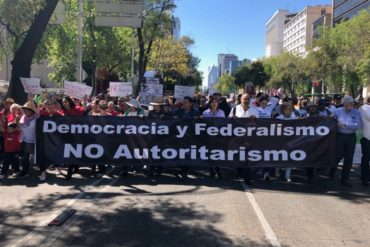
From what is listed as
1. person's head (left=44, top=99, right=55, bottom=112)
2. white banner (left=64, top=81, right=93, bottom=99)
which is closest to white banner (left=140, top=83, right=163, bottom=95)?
white banner (left=64, top=81, right=93, bottom=99)

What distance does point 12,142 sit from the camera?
9.76 m

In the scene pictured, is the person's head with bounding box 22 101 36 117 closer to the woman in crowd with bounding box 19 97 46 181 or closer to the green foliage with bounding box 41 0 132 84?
the woman in crowd with bounding box 19 97 46 181

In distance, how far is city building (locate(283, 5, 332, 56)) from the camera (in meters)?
142

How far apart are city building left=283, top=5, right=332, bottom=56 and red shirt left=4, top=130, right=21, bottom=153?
12711cm

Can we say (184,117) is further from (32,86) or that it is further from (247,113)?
(32,86)

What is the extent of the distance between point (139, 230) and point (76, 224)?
2.99ft

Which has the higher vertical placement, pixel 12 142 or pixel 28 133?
pixel 28 133

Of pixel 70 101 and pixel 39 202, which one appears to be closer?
pixel 39 202

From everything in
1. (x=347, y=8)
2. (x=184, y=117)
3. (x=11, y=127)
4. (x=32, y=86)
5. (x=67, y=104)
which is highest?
(x=347, y=8)

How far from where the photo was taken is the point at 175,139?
31.7 feet

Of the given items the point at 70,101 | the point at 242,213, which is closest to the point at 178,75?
the point at 70,101

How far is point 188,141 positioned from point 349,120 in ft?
11.0

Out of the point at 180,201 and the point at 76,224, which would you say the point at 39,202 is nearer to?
the point at 76,224

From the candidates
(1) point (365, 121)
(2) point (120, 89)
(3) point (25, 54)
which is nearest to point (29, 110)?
(3) point (25, 54)
